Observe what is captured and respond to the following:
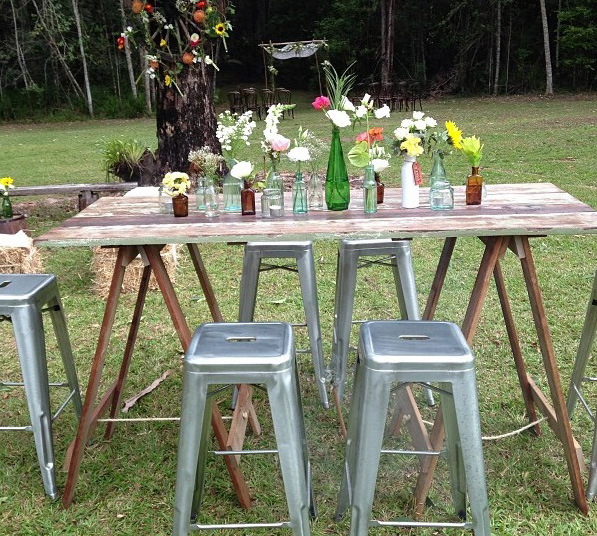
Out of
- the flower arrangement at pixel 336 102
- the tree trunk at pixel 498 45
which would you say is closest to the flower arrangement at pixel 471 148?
the flower arrangement at pixel 336 102

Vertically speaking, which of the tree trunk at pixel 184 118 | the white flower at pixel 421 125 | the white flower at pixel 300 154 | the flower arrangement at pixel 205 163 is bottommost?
the tree trunk at pixel 184 118

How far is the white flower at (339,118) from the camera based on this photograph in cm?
223

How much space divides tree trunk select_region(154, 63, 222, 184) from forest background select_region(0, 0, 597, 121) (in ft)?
44.5

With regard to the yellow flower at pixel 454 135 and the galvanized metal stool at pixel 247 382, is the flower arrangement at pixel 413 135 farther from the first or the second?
the galvanized metal stool at pixel 247 382

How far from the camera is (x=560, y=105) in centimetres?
1661

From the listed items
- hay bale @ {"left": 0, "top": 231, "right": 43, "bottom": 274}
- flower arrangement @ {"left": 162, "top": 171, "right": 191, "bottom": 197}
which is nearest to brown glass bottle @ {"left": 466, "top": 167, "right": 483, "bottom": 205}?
flower arrangement @ {"left": 162, "top": 171, "right": 191, "bottom": 197}

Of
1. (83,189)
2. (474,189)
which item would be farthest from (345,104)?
(83,189)

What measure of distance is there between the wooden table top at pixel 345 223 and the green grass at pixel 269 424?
86 cm

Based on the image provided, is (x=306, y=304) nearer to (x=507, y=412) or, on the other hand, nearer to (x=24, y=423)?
(x=507, y=412)

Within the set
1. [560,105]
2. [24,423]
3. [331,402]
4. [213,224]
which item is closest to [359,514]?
[213,224]

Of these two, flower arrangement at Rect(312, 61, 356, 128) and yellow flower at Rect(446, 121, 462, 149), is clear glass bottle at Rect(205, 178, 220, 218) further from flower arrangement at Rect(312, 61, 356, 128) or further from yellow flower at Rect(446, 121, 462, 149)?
yellow flower at Rect(446, 121, 462, 149)

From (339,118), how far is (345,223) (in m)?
0.35

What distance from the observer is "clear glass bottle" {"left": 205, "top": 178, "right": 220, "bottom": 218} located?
2.40 metres

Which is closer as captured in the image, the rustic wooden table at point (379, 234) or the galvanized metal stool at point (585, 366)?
the rustic wooden table at point (379, 234)
